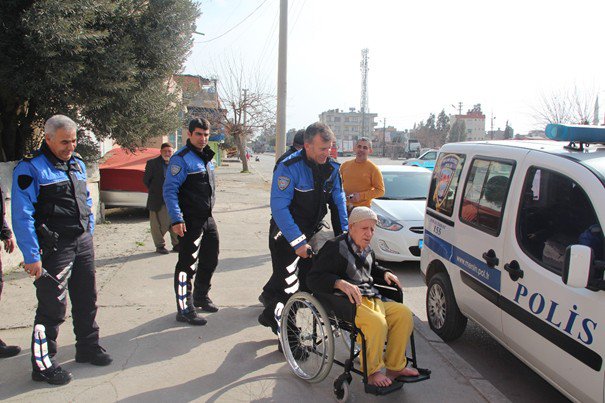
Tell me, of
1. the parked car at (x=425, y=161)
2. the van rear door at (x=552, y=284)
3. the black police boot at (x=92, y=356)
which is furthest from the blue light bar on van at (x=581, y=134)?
the parked car at (x=425, y=161)

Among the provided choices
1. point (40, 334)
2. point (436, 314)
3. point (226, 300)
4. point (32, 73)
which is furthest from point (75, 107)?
point (436, 314)

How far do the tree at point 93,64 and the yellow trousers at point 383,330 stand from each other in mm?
4618

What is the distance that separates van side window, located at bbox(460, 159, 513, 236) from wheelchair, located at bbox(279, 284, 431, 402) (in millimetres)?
983

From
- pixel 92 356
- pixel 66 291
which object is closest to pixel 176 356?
pixel 92 356

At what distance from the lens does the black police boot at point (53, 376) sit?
3.42 meters

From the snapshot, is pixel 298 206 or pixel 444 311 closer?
pixel 298 206

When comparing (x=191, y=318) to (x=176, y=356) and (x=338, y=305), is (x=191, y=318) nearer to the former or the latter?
(x=176, y=356)

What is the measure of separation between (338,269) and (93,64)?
508 cm

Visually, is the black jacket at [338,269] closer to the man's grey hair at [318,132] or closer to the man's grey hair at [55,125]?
the man's grey hair at [318,132]

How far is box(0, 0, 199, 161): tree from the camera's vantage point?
18.0 feet

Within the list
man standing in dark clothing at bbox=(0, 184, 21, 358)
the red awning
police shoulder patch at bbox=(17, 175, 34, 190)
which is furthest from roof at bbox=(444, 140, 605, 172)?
the red awning

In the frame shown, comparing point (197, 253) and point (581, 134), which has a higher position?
point (581, 134)

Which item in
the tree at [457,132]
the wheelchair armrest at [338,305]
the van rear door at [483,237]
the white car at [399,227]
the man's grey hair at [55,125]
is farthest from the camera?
the tree at [457,132]

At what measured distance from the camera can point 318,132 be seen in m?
3.77
